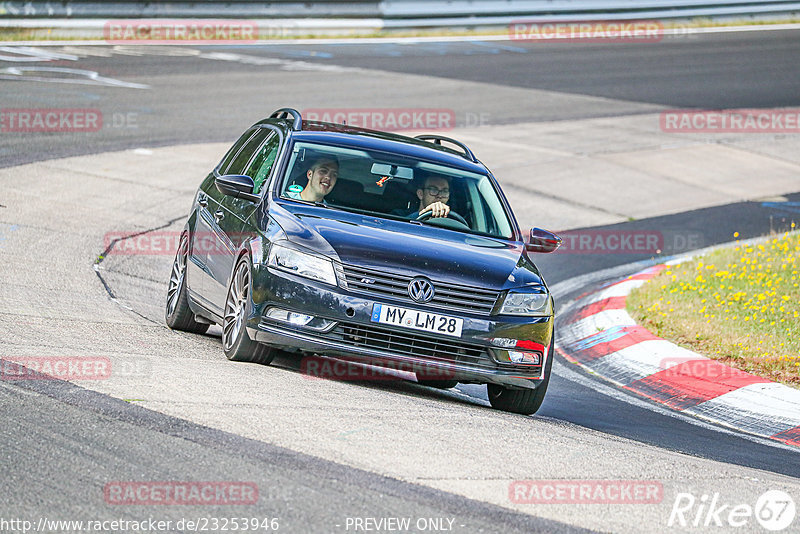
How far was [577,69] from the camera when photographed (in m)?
27.2

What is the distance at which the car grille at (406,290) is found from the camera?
736 centimetres

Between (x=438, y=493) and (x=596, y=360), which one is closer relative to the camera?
(x=438, y=493)

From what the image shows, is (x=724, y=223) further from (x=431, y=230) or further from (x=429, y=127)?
(x=431, y=230)

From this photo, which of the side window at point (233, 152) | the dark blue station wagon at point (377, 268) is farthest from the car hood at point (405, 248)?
the side window at point (233, 152)

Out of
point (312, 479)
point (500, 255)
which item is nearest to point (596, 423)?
point (500, 255)

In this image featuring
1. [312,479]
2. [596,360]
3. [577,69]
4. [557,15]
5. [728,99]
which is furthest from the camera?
[557,15]

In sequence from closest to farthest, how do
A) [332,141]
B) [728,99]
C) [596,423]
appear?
[596,423] → [332,141] → [728,99]

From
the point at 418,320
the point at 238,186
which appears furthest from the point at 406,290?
the point at 238,186

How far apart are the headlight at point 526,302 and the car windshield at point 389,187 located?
911 millimetres

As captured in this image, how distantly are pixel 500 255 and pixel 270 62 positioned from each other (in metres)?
17.8

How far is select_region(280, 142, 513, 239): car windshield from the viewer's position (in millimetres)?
8391

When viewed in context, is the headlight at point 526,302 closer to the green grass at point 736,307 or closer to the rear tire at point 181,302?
the green grass at point 736,307

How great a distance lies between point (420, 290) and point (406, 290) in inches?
3.3

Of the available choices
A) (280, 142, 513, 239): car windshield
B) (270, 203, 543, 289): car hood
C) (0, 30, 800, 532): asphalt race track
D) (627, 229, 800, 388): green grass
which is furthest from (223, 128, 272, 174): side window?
(627, 229, 800, 388): green grass
